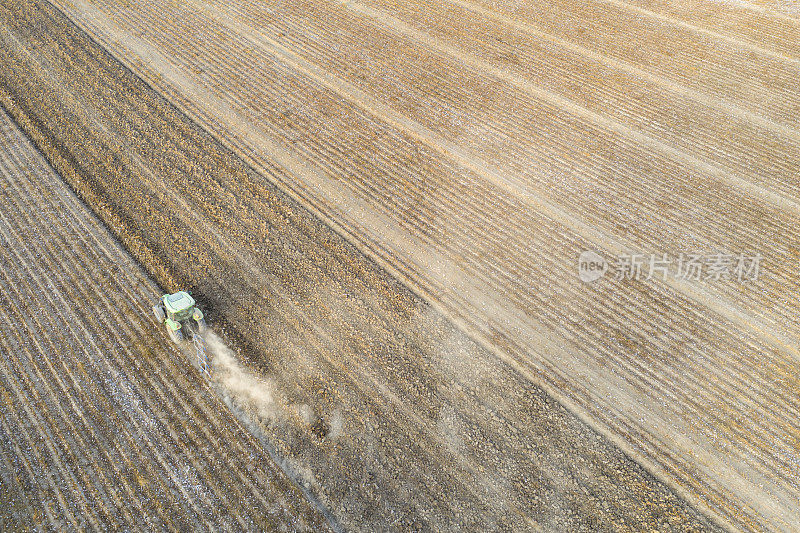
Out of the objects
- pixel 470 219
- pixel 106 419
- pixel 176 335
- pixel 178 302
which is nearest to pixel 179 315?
pixel 178 302

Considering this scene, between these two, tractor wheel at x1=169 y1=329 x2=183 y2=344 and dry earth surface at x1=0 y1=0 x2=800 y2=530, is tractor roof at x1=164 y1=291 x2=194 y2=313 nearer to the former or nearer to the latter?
tractor wheel at x1=169 y1=329 x2=183 y2=344

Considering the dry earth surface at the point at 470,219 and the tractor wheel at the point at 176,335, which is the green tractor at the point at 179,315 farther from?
the dry earth surface at the point at 470,219

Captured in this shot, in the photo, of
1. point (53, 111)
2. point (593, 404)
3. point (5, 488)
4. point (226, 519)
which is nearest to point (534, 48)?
point (593, 404)

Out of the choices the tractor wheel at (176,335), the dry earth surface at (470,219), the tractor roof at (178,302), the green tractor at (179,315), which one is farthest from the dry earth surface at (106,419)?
the tractor roof at (178,302)

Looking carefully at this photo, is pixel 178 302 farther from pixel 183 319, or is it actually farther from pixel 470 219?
pixel 470 219

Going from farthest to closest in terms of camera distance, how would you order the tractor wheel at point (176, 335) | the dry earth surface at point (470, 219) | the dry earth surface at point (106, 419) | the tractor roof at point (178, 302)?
the tractor wheel at point (176, 335) → the tractor roof at point (178, 302) → the dry earth surface at point (470, 219) → the dry earth surface at point (106, 419)

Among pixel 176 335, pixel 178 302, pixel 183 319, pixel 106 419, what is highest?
pixel 178 302

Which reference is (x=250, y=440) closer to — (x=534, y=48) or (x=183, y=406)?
(x=183, y=406)
